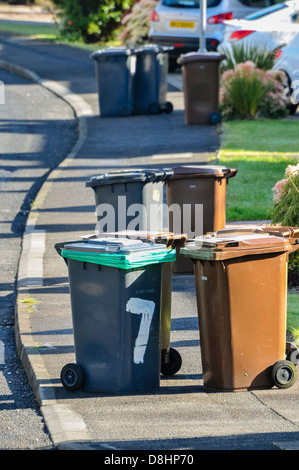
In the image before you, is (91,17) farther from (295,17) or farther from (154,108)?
(295,17)

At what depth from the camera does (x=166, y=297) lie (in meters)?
7.01

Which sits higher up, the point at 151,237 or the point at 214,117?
the point at 151,237

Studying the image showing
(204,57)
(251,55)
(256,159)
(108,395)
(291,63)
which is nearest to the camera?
(108,395)

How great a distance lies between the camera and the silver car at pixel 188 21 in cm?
2262

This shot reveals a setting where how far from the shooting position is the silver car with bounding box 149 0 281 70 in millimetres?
22625

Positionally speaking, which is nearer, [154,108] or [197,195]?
[197,195]

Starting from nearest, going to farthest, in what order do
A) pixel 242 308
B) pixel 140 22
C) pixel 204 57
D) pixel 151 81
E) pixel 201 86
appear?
pixel 242 308 → pixel 204 57 → pixel 201 86 → pixel 151 81 → pixel 140 22

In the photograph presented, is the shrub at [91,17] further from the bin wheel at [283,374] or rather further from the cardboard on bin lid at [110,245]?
the bin wheel at [283,374]

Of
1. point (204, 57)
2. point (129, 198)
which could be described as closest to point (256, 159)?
point (204, 57)

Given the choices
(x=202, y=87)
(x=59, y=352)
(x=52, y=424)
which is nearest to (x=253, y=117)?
(x=202, y=87)

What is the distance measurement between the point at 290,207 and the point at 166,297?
112 inches

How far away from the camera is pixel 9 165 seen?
15906mm

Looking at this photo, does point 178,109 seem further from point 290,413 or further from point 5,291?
point 290,413
